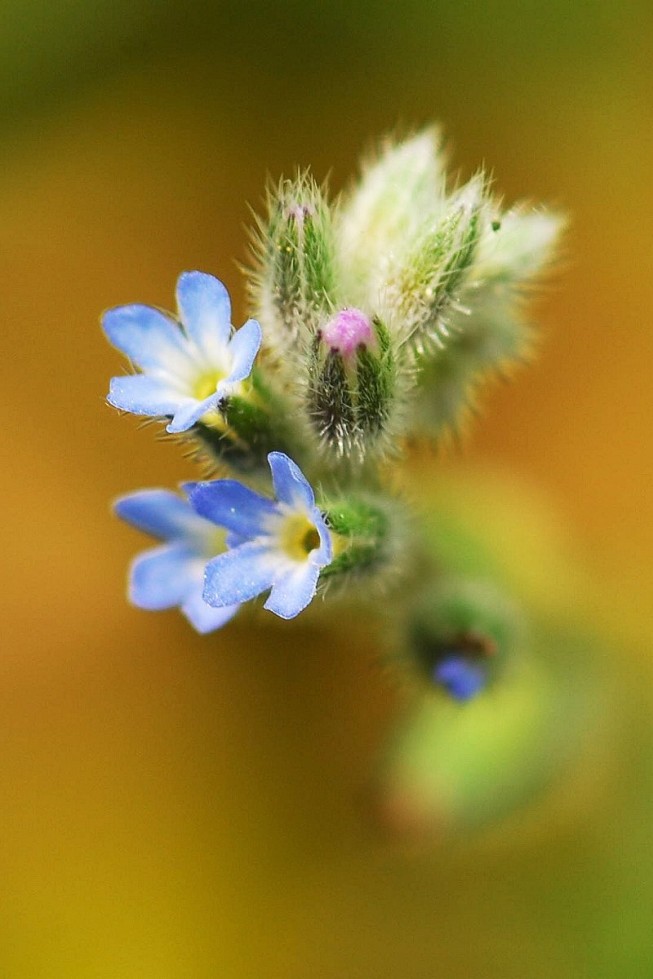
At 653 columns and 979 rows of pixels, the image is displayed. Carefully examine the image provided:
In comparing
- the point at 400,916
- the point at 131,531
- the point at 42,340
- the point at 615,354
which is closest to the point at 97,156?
the point at 42,340

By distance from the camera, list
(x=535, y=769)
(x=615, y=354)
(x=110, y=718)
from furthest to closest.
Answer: (x=615, y=354) → (x=110, y=718) → (x=535, y=769)

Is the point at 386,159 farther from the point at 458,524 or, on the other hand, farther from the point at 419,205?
the point at 458,524

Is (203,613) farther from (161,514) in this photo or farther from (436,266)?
(436,266)

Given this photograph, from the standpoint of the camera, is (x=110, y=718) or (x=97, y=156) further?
(x=97, y=156)

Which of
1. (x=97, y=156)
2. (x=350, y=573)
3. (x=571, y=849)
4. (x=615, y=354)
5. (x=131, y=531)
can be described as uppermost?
(x=97, y=156)

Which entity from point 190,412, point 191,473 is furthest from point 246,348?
point 191,473

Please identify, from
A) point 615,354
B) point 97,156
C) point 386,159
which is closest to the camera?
point 386,159

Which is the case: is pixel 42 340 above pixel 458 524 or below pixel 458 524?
above
